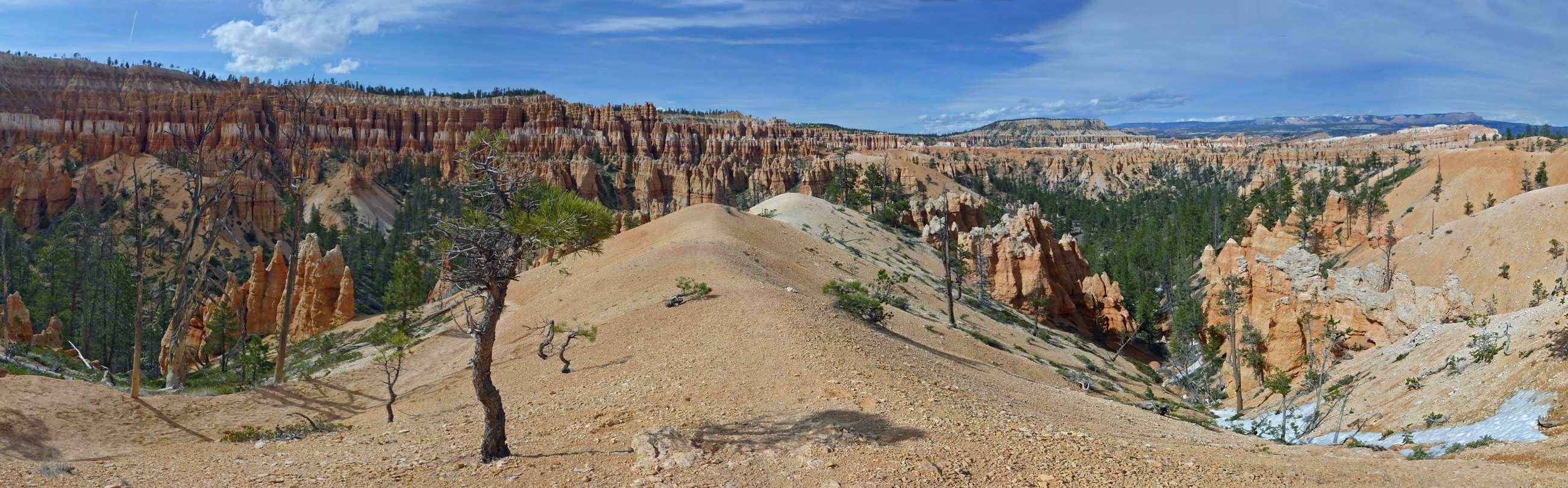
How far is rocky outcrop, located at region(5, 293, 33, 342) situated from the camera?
112ft

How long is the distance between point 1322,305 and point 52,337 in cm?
5227

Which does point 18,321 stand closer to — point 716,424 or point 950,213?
point 716,424

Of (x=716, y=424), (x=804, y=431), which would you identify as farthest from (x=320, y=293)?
(x=804, y=431)

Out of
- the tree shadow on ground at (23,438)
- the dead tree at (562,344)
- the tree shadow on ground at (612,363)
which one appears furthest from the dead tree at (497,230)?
the tree shadow on ground at (23,438)

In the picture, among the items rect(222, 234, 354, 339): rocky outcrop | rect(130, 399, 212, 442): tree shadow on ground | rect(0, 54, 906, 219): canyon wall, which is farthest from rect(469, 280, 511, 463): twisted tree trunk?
rect(0, 54, 906, 219): canyon wall

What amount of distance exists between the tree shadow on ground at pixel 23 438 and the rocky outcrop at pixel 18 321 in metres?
31.2

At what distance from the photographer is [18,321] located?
3484 cm

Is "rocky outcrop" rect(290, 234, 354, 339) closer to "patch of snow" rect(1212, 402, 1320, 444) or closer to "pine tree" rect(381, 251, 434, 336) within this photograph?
"pine tree" rect(381, 251, 434, 336)

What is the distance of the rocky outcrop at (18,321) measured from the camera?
1344 inches

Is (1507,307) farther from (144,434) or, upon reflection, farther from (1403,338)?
(144,434)

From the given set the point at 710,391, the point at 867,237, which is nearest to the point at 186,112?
the point at 867,237

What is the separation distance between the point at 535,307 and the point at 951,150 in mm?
174864

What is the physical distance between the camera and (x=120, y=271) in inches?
1469

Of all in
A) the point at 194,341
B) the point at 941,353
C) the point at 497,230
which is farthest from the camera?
the point at 194,341
